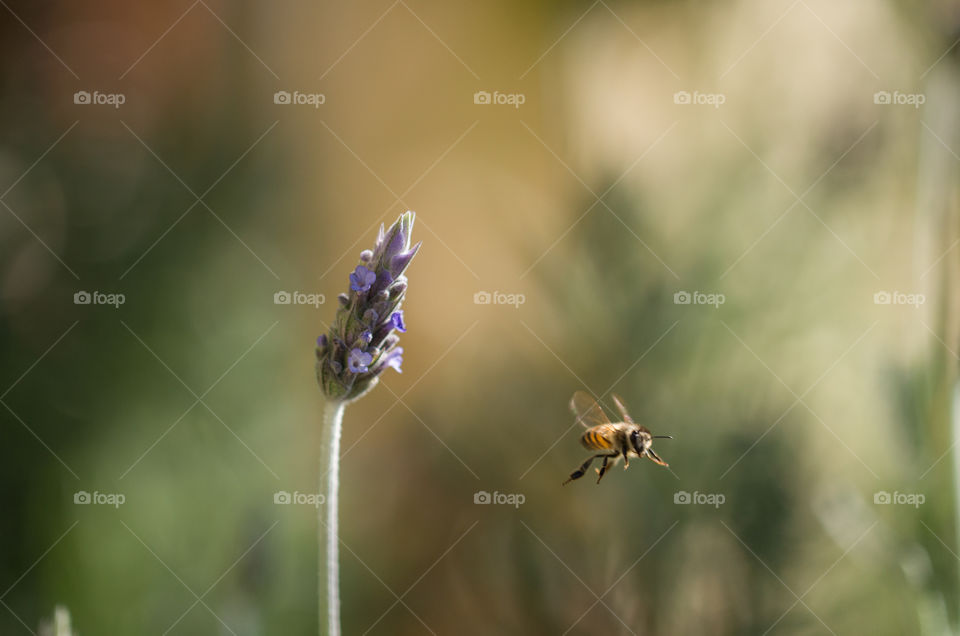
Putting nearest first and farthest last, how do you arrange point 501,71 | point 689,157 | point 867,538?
1. point 867,538
2. point 689,157
3. point 501,71

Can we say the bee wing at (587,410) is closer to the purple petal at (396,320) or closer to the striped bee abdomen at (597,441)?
the striped bee abdomen at (597,441)

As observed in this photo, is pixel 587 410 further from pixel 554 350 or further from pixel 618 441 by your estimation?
pixel 554 350

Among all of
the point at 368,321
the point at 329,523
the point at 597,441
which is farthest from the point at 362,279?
the point at 597,441

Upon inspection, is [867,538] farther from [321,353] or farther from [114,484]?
[114,484]

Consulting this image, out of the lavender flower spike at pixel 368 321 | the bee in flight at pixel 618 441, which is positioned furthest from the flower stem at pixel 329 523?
the bee in flight at pixel 618 441

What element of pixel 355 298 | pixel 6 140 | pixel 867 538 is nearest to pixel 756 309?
pixel 867 538

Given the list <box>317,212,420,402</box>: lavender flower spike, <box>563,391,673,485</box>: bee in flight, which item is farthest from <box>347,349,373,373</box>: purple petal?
<box>563,391,673,485</box>: bee in flight

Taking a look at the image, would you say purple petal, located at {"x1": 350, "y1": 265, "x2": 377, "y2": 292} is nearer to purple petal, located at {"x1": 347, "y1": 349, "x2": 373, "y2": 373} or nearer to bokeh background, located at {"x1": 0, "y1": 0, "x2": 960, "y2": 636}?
purple petal, located at {"x1": 347, "y1": 349, "x2": 373, "y2": 373}
